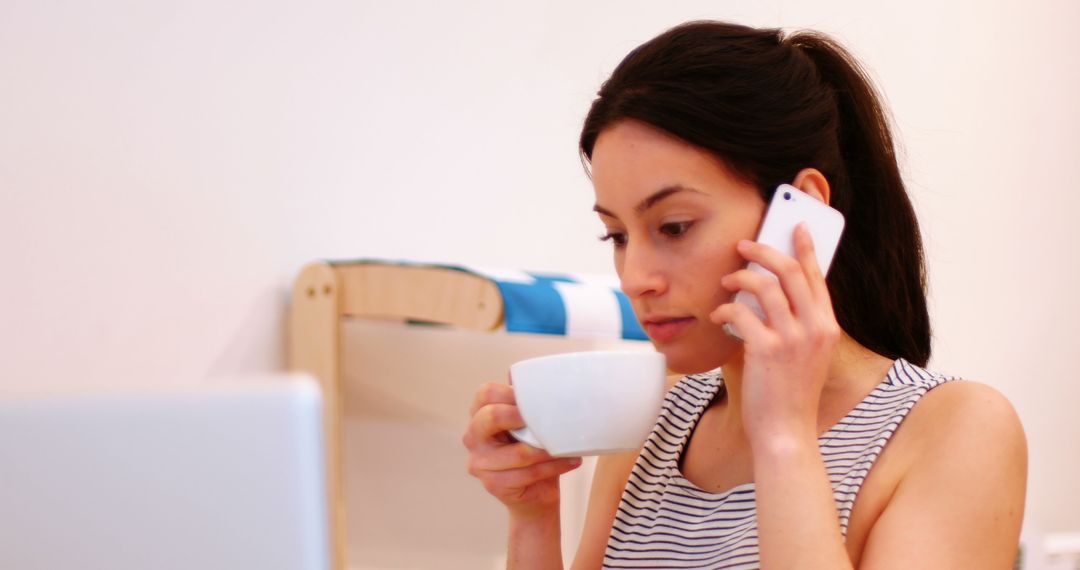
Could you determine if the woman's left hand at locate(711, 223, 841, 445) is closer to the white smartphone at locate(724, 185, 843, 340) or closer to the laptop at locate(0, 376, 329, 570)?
the white smartphone at locate(724, 185, 843, 340)

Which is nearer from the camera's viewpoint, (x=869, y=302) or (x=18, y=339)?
(x=869, y=302)

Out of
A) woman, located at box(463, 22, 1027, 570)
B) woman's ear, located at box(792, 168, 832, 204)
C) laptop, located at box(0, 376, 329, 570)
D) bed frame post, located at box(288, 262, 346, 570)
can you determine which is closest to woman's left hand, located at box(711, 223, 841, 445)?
woman, located at box(463, 22, 1027, 570)

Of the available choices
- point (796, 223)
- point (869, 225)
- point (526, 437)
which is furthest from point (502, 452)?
point (869, 225)

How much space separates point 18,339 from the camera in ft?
4.39

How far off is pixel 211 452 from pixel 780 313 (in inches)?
22.7

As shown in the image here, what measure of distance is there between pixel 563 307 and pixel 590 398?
72cm

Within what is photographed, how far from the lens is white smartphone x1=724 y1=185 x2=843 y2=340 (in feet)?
2.90

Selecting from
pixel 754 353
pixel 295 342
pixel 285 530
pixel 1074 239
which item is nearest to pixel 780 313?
pixel 754 353

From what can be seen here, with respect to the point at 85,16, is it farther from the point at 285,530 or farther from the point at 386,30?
the point at 285,530

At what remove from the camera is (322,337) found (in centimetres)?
155

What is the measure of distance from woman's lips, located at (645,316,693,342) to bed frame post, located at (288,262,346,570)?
729mm

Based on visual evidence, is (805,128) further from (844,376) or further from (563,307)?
(563,307)

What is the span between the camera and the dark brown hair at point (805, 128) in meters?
0.92

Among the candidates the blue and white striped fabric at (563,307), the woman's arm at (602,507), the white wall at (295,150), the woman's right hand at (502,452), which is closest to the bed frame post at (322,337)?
the white wall at (295,150)
